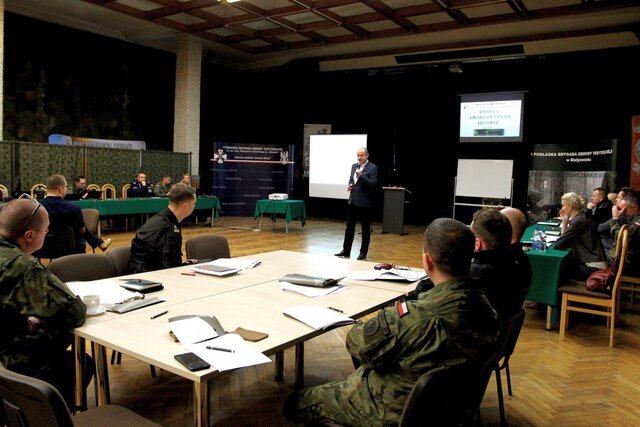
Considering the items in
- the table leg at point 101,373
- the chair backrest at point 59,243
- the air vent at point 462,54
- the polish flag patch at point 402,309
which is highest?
the air vent at point 462,54

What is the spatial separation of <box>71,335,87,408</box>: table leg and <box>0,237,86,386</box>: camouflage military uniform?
117mm

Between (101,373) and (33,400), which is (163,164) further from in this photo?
(33,400)

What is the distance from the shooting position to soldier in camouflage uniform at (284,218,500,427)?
1.50m

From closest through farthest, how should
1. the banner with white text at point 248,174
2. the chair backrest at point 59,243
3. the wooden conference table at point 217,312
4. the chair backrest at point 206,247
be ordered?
the wooden conference table at point 217,312 < the chair backrest at point 206,247 < the chair backrest at point 59,243 < the banner with white text at point 248,174

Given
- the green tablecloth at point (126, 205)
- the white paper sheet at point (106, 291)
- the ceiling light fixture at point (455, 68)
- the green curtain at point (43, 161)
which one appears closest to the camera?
the white paper sheet at point (106, 291)

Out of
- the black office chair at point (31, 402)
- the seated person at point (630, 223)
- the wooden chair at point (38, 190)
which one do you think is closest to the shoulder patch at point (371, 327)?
the black office chair at point (31, 402)

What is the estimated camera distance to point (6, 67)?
1016 centimetres

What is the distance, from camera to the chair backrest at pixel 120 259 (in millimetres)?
3227

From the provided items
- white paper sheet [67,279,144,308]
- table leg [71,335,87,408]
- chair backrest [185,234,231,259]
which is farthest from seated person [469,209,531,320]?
chair backrest [185,234,231,259]

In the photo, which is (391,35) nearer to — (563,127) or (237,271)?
(563,127)

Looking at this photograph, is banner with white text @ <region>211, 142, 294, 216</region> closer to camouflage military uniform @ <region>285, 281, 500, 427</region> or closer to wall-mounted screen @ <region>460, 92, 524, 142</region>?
wall-mounted screen @ <region>460, 92, 524, 142</region>

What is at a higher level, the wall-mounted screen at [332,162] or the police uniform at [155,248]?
the wall-mounted screen at [332,162]

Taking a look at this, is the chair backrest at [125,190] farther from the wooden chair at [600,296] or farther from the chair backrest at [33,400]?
the chair backrest at [33,400]

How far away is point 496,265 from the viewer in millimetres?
2461
